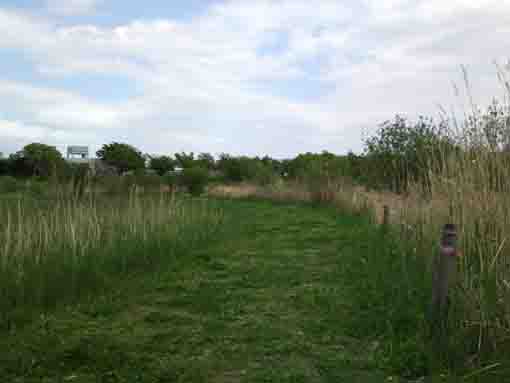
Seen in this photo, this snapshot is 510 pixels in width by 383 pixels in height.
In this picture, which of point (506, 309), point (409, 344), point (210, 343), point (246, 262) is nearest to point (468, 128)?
point (506, 309)

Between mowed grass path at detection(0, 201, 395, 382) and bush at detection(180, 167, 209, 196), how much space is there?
21.2 metres

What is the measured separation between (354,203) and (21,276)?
1004 centimetres

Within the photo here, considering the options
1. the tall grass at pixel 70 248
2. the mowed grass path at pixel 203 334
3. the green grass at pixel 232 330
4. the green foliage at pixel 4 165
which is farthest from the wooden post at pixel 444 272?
the green foliage at pixel 4 165

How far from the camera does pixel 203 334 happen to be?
11.2ft

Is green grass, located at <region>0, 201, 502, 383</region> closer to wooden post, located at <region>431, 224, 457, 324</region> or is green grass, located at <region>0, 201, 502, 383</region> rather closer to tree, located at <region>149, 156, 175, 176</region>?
wooden post, located at <region>431, 224, 457, 324</region>

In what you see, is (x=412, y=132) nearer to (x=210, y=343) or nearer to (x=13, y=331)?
(x=210, y=343)

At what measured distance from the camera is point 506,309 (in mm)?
2670

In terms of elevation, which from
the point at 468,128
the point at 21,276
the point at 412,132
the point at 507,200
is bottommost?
the point at 21,276

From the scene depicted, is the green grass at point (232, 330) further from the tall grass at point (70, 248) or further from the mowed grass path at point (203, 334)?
the tall grass at point (70, 248)

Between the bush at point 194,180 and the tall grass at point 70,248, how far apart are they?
19.3 meters

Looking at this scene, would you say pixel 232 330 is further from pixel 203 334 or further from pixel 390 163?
pixel 390 163

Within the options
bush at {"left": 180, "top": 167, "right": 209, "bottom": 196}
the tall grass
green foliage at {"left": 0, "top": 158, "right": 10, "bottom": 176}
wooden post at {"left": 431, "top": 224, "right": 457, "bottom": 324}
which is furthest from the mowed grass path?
green foliage at {"left": 0, "top": 158, "right": 10, "bottom": 176}

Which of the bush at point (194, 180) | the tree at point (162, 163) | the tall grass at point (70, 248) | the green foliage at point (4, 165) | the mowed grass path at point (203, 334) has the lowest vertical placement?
the mowed grass path at point (203, 334)

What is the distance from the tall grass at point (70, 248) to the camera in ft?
12.8
